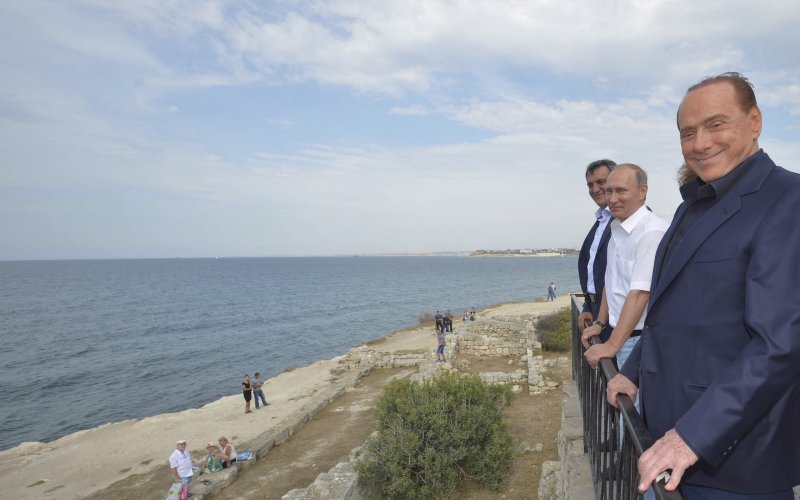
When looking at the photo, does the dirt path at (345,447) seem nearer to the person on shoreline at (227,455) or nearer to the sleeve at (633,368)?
the person on shoreline at (227,455)

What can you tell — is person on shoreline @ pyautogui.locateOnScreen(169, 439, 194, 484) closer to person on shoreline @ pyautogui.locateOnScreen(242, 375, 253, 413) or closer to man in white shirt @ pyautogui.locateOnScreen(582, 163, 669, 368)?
person on shoreline @ pyautogui.locateOnScreen(242, 375, 253, 413)

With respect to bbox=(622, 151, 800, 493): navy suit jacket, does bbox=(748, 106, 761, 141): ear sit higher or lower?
higher

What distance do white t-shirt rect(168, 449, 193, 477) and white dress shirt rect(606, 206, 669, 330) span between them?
33.1 feet

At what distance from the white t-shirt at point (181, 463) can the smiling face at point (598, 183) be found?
10.0 meters

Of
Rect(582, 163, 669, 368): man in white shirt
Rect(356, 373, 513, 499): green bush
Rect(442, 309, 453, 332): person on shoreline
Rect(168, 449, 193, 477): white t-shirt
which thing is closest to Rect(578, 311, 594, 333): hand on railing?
Answer: Rect(582, 163, 669, 368): man in white shirt

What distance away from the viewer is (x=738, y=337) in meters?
1.45

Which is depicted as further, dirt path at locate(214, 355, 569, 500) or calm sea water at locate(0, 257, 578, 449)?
calm sea water at locate(0, 257, 578, 449)

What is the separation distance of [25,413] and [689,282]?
2902cm

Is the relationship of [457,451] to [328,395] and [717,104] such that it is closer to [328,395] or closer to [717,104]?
[717,104]

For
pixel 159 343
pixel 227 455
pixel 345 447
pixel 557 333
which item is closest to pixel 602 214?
pixel 345 447

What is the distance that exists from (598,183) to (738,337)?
9.97 feet

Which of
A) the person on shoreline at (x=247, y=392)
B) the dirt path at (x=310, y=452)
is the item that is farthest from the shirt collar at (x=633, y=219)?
the person on shoreline at (x=247, y=392)

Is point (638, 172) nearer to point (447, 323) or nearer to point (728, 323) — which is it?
point (728, 323)

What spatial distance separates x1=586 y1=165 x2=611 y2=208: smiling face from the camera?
13.8 feet
